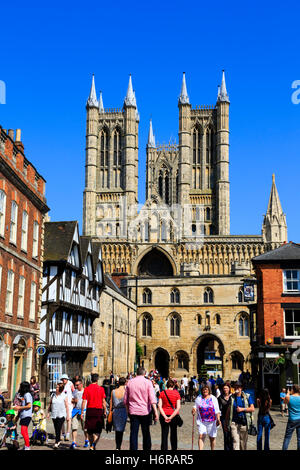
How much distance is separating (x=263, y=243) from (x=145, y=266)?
16384 millimetres

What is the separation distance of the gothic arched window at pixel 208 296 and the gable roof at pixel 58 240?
32.8m

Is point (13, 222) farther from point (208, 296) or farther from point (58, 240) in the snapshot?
point (208, 296)

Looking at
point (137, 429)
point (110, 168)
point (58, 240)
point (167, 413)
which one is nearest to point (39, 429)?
point (167, 413)

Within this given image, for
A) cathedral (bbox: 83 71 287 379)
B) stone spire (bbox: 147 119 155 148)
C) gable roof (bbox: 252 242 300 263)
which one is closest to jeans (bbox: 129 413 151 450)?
gable roof (bbox: 252 242 300 263)

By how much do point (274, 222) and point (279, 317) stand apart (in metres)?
54.2

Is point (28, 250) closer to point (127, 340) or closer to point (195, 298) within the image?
point (127, 340)

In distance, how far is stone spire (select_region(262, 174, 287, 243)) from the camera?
82.8 meters

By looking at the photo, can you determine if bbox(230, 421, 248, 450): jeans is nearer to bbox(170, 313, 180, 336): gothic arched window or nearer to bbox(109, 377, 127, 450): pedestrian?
bbox(109, 377, 127, 450): pedestrian

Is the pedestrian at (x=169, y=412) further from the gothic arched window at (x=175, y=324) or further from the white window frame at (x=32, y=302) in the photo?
the gothic arched window at (x=175, y=324)

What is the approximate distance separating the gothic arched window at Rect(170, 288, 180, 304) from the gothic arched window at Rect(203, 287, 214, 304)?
2.65 meters

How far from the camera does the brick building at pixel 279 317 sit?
2892 centimetres

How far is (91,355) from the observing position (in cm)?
3381

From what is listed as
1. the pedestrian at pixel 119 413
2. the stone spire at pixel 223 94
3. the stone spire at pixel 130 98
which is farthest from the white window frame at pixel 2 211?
the stone spire at pixel 223 94

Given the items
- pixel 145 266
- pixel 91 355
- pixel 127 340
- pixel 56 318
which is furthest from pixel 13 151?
pixel 145 266
